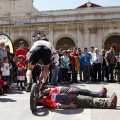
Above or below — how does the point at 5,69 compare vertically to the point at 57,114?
above

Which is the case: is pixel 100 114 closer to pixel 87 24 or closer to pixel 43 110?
pixel 43 110

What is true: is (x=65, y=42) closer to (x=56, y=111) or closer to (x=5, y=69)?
(x=5, y=69)


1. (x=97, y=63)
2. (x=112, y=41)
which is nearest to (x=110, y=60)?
(x=97, y=63)

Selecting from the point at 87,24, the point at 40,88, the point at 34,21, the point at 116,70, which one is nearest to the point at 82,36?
the point at 87,24

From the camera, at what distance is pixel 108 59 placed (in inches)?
481

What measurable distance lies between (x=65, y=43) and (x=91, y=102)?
24.3 meters

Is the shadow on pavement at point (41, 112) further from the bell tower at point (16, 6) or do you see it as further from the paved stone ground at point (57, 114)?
the bell tower at point (16, 6)

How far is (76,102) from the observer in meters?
5.15

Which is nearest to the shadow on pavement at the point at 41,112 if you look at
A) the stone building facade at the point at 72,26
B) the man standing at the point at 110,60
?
the man standing at the point at 110,60

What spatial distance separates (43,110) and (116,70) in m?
8.54

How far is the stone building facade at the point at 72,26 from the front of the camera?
27703 millimetres

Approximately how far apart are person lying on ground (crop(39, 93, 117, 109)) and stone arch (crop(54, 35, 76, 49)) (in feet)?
78.0

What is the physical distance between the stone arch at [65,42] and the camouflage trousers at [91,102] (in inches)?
936

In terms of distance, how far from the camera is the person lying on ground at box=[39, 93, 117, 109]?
5.08 metres
